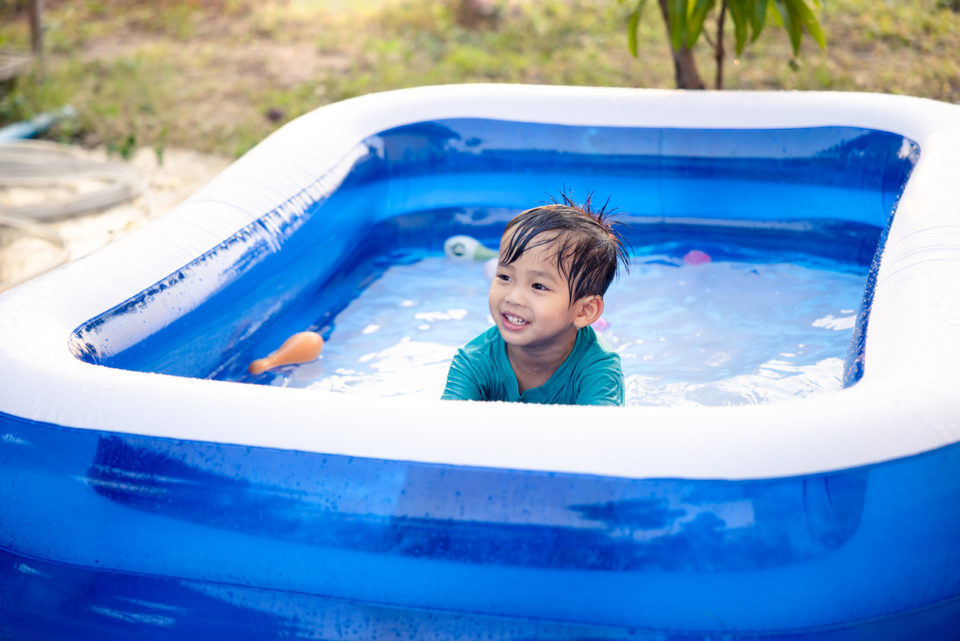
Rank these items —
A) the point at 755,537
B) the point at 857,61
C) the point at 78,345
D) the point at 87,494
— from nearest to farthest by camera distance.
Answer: the point at 755,537
the point at 87,494
the point at 78,345
the point at 857,61

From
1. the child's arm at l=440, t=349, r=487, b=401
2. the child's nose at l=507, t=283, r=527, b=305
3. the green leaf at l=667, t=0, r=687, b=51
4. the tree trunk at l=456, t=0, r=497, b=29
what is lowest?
the child's arm at l=440, t=349, r=487, b=401

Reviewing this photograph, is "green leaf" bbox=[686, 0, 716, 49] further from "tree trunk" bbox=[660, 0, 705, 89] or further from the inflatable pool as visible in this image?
the inflatable pool

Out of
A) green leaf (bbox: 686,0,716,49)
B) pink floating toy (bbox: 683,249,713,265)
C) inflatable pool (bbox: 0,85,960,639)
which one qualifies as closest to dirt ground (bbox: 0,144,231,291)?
inflatable pool (bbox: 0,85,960,639)

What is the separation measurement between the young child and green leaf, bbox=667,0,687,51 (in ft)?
7.08

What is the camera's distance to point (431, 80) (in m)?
5.86

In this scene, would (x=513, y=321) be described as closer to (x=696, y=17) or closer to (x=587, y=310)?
(x=587, y=310)

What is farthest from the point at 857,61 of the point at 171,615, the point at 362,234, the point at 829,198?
the point at 171,615

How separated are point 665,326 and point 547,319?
116cm

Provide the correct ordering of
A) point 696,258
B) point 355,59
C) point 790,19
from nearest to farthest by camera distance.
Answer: point 696,258 → point 790,19 → point 355,59

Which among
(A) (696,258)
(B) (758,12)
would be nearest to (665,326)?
(A) (696,258)

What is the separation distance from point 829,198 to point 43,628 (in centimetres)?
302

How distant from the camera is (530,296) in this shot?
209 cm

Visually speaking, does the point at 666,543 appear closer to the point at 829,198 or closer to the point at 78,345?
the point at 78,345

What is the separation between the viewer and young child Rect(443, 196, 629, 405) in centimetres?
209
